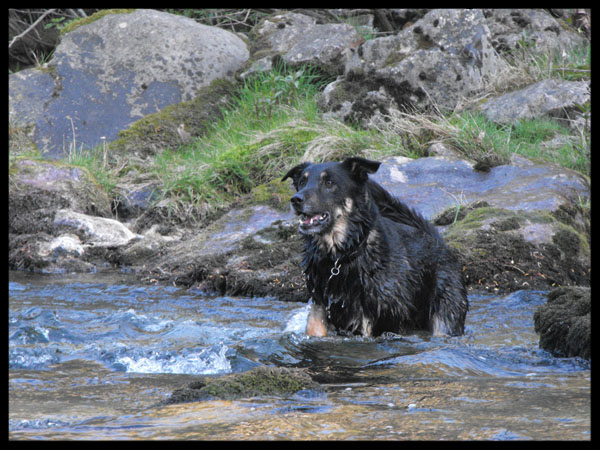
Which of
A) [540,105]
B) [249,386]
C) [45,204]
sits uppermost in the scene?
[540,105]

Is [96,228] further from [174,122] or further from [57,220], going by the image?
[174,122]

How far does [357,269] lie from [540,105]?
6.39 meters

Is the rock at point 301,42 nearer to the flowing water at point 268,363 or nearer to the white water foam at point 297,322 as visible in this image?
the flowing water at point 268,363

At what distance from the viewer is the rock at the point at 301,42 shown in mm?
12805

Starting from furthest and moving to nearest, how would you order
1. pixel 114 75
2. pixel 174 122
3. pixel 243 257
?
1. pixel 114 75
2. pixel 174 122
3. pixel 243 257

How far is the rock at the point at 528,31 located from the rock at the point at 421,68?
2.71ft

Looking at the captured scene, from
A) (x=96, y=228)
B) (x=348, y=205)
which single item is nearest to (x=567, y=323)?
(x=348, y=205)

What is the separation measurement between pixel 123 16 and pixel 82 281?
7.45 metres

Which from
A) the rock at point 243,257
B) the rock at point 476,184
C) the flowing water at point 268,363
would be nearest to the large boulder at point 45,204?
the rock at point 243,257

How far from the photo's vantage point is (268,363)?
4.73 metres

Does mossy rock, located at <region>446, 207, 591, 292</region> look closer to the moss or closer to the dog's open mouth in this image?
the dog's open mouth

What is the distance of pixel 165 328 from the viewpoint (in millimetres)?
5934

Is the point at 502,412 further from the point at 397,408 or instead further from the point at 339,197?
the point at 339,197
